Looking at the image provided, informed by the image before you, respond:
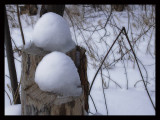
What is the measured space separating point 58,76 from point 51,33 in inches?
10.3

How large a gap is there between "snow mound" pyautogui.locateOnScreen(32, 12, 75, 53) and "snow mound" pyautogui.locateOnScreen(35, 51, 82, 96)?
0.58ft

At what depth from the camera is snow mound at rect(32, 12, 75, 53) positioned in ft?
3.02

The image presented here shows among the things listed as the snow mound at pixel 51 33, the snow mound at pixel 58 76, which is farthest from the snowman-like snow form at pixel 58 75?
the snow mound at pixel 51 33

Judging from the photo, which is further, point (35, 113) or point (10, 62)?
point (10, 62)

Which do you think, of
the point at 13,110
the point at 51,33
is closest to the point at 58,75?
the point at 51,33

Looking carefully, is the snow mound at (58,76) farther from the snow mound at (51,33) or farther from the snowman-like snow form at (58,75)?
the snow mound at (51,33)

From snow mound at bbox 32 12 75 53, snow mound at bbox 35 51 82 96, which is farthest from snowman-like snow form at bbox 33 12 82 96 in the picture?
snow mound at bbox 32 12 75 53

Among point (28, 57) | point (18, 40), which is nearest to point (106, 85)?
point (28, 57)

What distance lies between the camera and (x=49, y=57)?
2.51 feet

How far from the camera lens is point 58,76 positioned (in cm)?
73

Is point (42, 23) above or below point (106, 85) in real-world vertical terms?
above

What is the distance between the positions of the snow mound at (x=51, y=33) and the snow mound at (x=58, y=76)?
18cm
